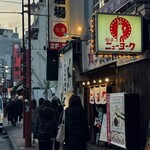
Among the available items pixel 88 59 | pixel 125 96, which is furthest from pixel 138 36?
pixel 88 59

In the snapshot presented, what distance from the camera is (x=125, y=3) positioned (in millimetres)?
10492

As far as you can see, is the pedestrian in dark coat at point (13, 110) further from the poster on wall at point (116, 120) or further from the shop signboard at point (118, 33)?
the shop signboard at point (118, 33)

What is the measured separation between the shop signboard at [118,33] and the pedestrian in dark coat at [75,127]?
5.71ft

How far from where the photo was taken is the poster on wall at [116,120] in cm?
950

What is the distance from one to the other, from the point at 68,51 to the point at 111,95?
5.56 metres

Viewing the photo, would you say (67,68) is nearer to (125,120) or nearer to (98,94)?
(98,94)

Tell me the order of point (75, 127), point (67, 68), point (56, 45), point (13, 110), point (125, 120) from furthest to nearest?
1. point (13, 110)
2. point (56, 45)
3. point (67, 68)
4. point (125, 120)
5. point (75, 127)

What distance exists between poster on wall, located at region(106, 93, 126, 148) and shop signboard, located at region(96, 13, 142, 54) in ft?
3.73

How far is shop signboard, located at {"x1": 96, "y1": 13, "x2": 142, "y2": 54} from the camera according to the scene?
932 cm

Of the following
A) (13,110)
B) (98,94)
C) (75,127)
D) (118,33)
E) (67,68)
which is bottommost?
(13,110)

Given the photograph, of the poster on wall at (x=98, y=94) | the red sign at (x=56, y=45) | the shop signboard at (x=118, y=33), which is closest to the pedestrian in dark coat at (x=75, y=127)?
the shop signboard at (x=118, y=33)

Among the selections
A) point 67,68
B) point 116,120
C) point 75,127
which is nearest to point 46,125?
point 116,120

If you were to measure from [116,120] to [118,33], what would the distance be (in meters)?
2.15

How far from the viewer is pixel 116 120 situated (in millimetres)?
9875
